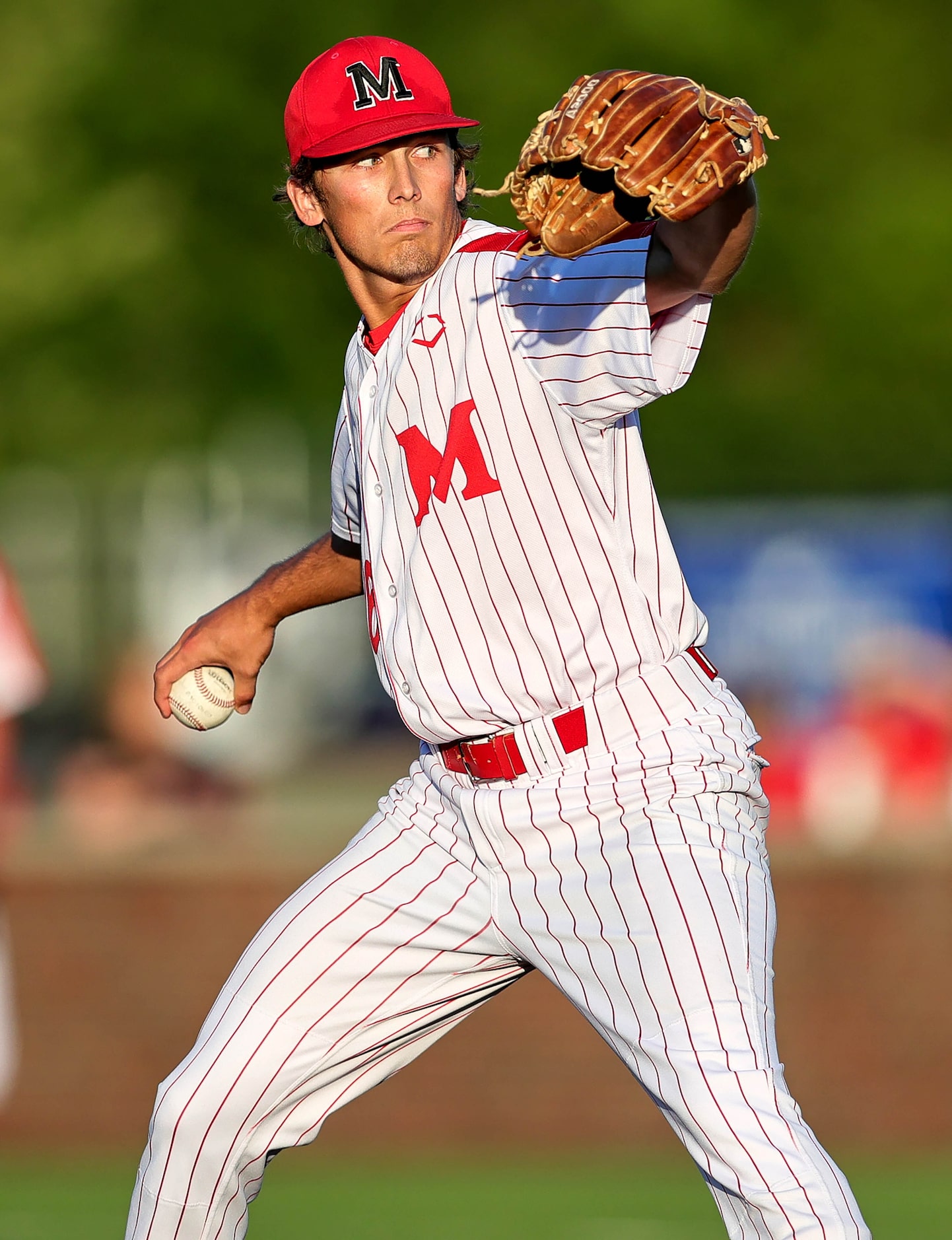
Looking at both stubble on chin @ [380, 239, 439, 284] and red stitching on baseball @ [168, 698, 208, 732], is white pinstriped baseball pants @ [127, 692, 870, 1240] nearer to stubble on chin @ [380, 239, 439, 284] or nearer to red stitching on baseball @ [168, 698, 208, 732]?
red stitching on baseball @ [168, 698, 208, 732]

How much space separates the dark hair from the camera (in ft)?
11.1

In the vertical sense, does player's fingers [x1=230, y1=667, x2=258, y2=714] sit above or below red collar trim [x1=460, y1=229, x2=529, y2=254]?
below

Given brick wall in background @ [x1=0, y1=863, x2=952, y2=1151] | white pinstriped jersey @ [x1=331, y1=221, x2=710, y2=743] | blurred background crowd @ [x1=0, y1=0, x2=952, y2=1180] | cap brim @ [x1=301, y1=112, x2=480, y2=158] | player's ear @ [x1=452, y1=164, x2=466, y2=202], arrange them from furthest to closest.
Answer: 1. blurred background crowd @ [x1=0, y1=0, x2=952, y2=1180]
2. brick wall in background @ [x1=0, y1=863, x2=952, y2=1151]
3. player's ear @ [x1=452, y1=164, x2=466, y2=202]
4. cap brim @ [x1=301, y1=112, x2=480, y2=158]
5. white pinstriped jersey @ [x1=331, y1=221, x2=710, y2=743]

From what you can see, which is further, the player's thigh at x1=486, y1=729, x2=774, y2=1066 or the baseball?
the baseball

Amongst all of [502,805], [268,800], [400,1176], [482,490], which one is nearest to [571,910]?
[502,805]

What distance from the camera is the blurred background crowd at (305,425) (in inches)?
356

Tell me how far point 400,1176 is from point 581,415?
5.42 meters

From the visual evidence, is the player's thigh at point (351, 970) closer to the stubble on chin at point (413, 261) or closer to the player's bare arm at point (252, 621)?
the player's bare arm at point (252, 621)

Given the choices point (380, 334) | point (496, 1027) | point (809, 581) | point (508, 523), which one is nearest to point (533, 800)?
point (508, 523)

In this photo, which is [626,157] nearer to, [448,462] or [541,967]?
[448,462]

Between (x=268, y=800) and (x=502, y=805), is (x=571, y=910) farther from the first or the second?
(x=268, y=800)

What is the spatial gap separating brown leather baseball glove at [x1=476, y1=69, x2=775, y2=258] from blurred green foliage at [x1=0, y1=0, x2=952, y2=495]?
12659 millimetres

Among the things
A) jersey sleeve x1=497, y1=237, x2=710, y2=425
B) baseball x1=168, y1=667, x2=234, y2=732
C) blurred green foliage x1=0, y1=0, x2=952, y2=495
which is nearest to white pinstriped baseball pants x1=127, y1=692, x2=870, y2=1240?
baseball x1=168, y1=667, x2=234, y2=732

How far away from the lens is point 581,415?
2.90m
